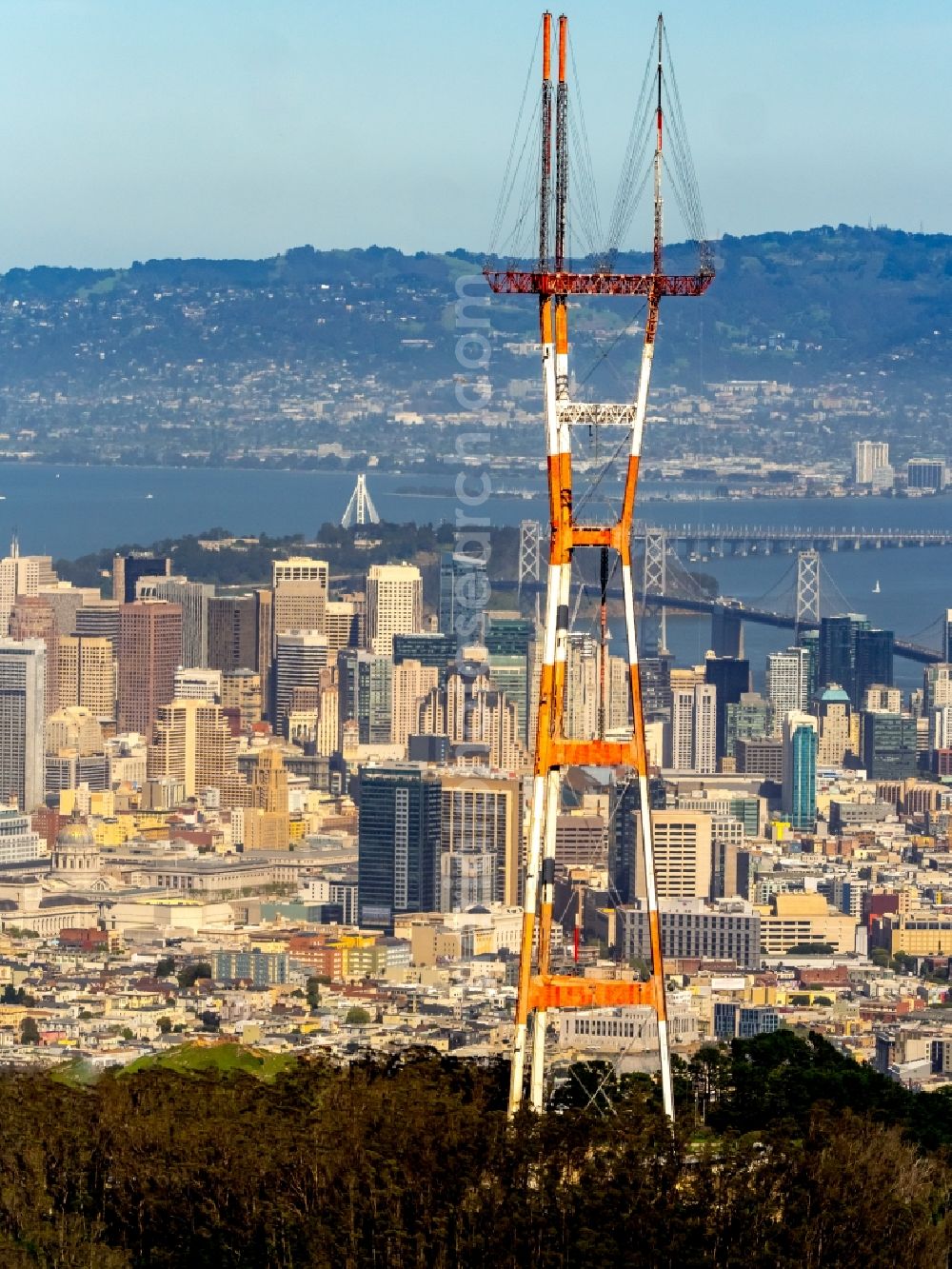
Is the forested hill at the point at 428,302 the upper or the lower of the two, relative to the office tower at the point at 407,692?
upper

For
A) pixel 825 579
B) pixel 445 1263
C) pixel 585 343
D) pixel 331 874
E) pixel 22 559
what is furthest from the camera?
pixel 825 579

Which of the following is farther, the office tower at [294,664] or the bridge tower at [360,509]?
the bridge tower at [360,509]

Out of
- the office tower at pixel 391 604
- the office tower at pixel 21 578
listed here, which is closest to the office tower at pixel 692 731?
the office tower at pixel 391 604

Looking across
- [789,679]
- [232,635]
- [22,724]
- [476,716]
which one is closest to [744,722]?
[789,679]

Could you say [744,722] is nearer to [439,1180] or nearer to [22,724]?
[22,724]

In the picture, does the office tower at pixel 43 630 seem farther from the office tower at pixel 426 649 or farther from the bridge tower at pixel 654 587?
the bridge tower at pixel 654 587

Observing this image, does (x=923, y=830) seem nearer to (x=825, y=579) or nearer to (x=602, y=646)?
(x=825, y=579)

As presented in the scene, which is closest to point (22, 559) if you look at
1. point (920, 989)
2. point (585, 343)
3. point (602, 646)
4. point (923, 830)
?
point (585, 343)
